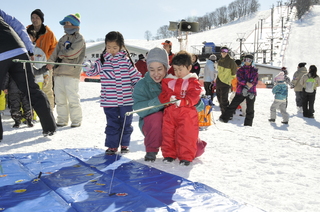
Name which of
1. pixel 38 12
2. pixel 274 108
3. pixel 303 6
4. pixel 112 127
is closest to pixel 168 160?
pixel 112 127

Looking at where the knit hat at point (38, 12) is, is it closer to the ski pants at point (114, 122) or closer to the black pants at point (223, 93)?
the ski pants at point (114, 122)

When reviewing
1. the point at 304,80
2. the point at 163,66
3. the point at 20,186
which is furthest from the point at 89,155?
the point at 304,80

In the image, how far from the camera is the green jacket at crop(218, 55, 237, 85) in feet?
24.5

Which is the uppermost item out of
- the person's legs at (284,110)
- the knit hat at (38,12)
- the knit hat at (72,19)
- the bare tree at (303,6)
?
the bare tree at (303,6)

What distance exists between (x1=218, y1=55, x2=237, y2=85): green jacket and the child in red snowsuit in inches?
176

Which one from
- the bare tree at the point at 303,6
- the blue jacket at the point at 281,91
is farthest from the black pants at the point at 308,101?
the bare tree at the point at 303,6

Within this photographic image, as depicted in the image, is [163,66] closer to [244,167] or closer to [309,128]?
[244,167]

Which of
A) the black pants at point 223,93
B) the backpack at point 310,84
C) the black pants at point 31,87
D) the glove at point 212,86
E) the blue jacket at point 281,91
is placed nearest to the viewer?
the black pants at point 31,87

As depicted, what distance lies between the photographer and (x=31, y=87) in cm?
396

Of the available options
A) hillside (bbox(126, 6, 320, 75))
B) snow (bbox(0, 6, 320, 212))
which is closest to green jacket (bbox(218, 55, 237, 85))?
snow (bbox(0, 6, 320, 212))

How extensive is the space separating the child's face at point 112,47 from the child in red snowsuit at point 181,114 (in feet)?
2.40

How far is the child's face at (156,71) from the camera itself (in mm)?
3307

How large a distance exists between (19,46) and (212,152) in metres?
2.77

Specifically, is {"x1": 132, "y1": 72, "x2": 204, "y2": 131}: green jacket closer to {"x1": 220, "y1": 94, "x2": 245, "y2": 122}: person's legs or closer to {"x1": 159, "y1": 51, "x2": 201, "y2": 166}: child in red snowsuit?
{"x1": 159, "y1": 51, "x2": 201, "y2": 166}: child in red snowsuit
